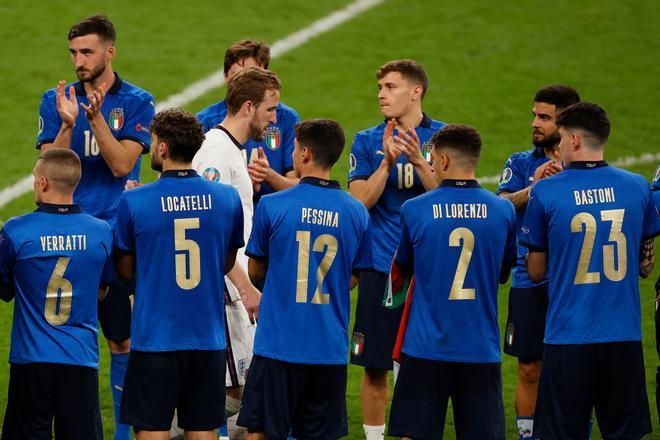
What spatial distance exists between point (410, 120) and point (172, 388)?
263cm

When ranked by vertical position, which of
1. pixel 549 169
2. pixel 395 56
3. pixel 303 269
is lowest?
pixel 303 269

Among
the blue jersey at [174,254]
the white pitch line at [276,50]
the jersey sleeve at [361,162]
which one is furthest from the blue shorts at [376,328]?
the white pitch line at [276,50]

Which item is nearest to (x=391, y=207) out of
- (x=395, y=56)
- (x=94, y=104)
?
(x=94, y=104)

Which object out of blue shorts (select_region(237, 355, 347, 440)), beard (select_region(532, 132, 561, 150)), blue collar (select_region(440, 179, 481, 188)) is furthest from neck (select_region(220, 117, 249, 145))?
beard (select_region(532, 132, 561, 150))

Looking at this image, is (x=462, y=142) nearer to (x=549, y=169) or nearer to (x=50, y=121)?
(x=549, y=169)

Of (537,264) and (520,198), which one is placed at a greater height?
(520,198)

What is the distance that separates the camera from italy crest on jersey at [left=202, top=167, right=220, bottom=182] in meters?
7.65

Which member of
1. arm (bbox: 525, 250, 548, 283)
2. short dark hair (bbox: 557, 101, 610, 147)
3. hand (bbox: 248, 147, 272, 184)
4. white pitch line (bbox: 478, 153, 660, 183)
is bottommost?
arm (bbox: 525, 250, 548, 283)

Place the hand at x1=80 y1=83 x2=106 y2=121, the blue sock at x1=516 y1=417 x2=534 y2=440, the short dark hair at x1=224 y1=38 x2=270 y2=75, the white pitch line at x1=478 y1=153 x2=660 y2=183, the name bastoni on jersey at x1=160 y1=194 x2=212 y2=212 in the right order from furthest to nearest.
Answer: the white pitch line at x1=478 y1=153 x2=660 y2=183 < the short dark hair at x1=224 y1=38 x2=270 y2=75 < the blue sock at x1=516 y1=417 x2=534 y2=440 < the hand at x1=80 y1=83 x2=106 y2=121 < the name bastoni on jersey at x1=160 y1=194 x2=212 y2=212

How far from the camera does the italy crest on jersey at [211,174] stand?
765 centimetres

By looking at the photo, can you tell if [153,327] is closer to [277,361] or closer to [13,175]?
[277,361]

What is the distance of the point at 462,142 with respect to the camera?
23.2 ft

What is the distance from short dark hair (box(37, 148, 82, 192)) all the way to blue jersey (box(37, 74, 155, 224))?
1529 millimetres

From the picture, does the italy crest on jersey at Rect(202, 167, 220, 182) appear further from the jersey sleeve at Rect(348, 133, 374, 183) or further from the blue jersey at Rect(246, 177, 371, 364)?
the jersey sleeve at Rect(348, 133, 374, 183)
